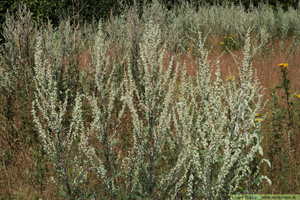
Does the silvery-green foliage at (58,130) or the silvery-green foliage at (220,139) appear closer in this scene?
the silvery-green foliage at (220,139)

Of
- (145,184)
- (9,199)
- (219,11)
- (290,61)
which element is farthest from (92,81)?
(219,11)

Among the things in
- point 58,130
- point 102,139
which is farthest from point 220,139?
point 58,130

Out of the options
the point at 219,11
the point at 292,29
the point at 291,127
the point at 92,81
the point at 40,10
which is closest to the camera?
the point at 291,127

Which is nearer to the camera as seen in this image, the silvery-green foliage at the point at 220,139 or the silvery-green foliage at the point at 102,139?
the silvery-green foliage at the point at 220,139

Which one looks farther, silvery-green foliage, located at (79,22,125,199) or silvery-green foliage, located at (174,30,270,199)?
silvery-green foliage, located at (79,22,125,199)

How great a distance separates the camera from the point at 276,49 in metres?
6.95

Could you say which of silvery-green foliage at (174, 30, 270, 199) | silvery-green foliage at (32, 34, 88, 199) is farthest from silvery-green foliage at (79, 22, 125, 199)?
silvery-green foliage at (174, 30, 270, 199)

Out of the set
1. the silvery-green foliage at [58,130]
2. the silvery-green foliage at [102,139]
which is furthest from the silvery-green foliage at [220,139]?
the silvery-green foliage at [58,130]

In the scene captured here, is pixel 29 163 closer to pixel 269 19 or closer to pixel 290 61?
pixel 290 61

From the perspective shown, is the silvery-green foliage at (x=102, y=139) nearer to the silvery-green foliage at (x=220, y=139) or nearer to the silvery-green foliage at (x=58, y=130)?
the silvery-green foliage at (x=58, y=130)

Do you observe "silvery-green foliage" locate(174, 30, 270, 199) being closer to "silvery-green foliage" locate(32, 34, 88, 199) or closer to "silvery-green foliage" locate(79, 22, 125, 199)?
"silvery-green foliage" locate(79, 22, 125, 199)

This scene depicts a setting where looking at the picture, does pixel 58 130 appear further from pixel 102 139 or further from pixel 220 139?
pixel 220 139

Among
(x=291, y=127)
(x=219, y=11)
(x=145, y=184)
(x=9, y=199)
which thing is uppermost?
(x=219, y=11)

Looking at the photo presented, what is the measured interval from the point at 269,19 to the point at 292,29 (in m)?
1.09
